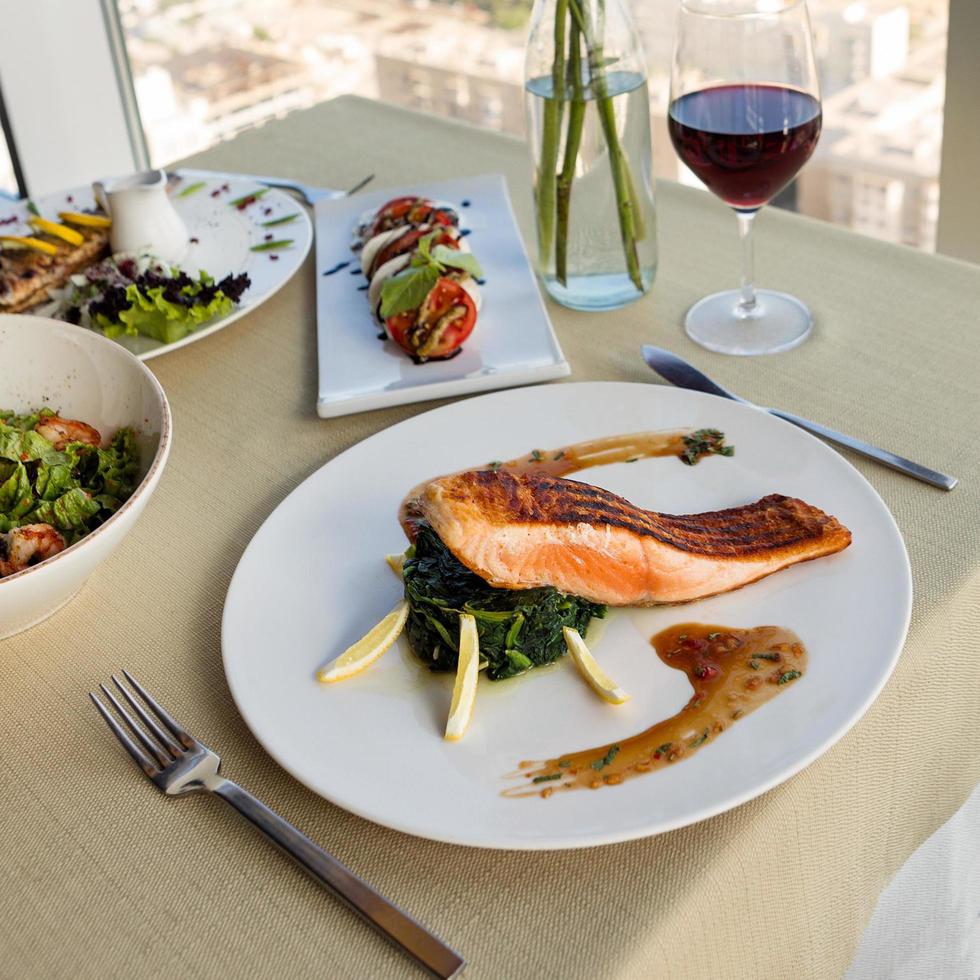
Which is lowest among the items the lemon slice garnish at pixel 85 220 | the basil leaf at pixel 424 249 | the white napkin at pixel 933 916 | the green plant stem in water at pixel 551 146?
the white napkin at pixel 933 916

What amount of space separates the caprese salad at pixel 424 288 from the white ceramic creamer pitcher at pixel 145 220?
328 mm

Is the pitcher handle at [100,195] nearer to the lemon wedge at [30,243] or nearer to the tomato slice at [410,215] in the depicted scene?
the lemon wedge at [30,243]

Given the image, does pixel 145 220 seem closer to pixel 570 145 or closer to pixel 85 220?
pixel 85 220

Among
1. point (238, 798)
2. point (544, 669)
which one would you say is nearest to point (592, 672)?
point (544, 669)

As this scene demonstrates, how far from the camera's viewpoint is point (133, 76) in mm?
3873

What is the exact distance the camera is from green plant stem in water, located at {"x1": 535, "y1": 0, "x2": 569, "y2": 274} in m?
1.33

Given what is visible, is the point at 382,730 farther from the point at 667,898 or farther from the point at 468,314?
the point at 468,314

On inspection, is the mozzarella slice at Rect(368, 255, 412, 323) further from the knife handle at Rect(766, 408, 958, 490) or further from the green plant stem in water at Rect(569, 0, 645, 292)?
the knife handle at Rect(766, 408, 958, 490)

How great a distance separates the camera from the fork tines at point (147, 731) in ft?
2.97

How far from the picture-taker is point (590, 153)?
4.63 feet

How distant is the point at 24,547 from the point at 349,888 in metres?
0.48

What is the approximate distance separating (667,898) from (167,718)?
45 centimetres

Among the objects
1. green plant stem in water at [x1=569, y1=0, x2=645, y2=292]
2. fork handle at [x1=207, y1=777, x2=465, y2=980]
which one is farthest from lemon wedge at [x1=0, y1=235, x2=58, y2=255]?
fork handle at [x1=207, y1=777, x2=465, y2=980]

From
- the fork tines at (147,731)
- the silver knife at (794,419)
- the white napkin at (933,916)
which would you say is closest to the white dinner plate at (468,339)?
the silver knife at (794,419)
